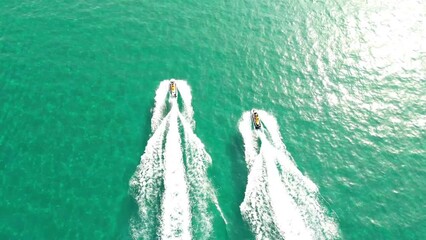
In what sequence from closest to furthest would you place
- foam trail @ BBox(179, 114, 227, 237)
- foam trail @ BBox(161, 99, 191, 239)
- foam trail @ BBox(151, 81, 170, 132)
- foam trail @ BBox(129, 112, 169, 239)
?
foam trail @ BBox(161, 99, 191, 239), foam trail @ BBox(129, 112, 169, 239), foam trail @ BBox(179, 114, 227, 237), foam trail @ BBox(151, 81, 170, 132)

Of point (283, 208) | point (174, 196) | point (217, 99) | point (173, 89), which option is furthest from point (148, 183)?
point (217, 99)

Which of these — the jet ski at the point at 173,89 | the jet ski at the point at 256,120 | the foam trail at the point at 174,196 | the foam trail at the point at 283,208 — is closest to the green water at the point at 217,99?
the jet ski at the point at 256,120

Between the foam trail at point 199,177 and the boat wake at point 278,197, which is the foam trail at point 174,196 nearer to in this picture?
the foam trail at point 199,177

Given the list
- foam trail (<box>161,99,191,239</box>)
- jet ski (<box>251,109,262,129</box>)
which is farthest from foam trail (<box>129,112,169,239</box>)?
jet ski (<box>251,109,262,129</box>)

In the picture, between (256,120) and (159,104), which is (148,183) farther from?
(256,120)

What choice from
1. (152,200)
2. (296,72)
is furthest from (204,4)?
(152,200)

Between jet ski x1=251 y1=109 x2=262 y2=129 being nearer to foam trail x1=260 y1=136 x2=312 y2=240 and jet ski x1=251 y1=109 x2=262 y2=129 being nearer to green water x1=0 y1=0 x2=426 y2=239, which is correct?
green water x1=0 y1=0 x2=426 y2=239

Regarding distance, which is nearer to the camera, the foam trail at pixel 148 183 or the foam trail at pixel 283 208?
the foam trail at pixel 148 183

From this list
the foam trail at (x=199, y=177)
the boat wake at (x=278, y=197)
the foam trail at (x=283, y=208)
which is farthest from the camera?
the foam trail at (x=199, y=177)
